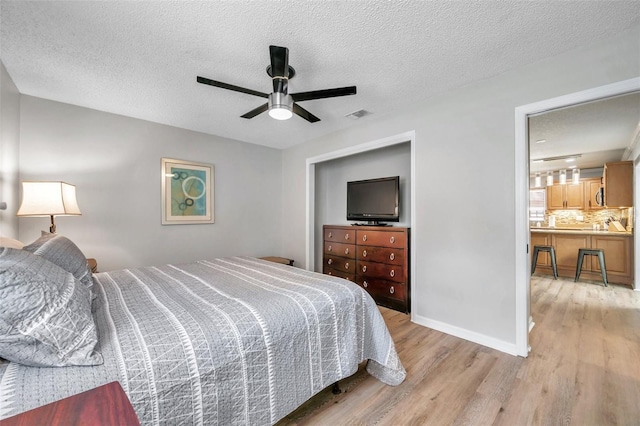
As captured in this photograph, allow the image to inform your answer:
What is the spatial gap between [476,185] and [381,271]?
158cm

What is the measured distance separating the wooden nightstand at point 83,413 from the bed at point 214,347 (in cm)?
23

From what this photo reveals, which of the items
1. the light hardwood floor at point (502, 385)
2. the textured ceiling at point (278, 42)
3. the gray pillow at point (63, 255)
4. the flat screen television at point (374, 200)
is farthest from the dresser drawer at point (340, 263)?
the gray pillow at point (63, 255)

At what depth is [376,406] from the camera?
165 centimetres

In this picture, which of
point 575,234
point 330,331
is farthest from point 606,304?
point 330,331

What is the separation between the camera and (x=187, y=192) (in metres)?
3.67

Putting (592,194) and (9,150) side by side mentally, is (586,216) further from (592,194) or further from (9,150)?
(9,150)

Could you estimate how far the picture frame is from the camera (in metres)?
3.50

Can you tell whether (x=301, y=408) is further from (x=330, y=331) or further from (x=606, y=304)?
(x=606, y=304)

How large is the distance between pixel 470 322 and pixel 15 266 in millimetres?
3104

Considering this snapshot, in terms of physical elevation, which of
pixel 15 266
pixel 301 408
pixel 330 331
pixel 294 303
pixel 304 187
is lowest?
pixel 301 408

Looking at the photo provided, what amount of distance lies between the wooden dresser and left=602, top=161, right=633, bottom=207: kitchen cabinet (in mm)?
4724

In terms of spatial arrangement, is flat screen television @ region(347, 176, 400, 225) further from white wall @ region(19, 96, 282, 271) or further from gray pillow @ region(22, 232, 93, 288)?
gray pillow @ region(22, 232, 93, 288)

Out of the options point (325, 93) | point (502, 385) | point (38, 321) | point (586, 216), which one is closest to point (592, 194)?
point (586, 216)

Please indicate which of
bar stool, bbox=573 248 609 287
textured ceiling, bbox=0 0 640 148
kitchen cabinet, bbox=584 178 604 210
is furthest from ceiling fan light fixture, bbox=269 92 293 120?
kitchen cabinet, bbox=584 178 604 210
